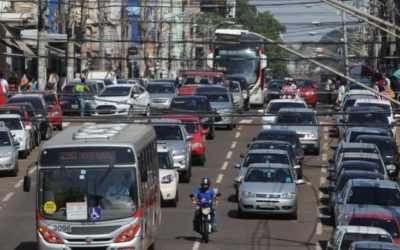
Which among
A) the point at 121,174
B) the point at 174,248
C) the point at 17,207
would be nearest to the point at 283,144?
the point at 17,207

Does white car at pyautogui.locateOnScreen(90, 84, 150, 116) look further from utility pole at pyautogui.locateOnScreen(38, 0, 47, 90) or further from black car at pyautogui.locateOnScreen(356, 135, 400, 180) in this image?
black car at pyautogui.locateOnScreen(356, 135, 400, 180)

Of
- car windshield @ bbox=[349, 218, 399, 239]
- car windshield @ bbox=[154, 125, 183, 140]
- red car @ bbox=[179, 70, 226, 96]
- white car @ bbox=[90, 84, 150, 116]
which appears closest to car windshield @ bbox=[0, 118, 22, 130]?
car windshield @ bbox=[154, 125, 183, 140]

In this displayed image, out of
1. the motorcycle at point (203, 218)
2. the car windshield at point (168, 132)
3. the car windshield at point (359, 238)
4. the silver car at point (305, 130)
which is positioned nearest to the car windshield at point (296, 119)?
the silver car at point (305, 130)

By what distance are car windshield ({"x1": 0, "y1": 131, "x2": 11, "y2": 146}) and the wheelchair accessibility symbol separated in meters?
17.1

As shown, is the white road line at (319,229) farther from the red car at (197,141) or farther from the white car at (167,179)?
the red car at (197,141)

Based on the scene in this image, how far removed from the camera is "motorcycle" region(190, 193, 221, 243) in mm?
29328

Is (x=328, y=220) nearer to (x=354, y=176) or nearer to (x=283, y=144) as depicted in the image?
(x=354, y=176)

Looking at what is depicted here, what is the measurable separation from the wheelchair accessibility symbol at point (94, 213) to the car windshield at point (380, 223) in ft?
20.3

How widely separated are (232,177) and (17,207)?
28.8 feet

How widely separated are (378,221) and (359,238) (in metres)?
3.57

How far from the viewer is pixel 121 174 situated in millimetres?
Answer: 24266

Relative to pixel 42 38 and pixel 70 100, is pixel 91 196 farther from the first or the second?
pixel 42 38

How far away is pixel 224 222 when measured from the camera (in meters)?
33.4

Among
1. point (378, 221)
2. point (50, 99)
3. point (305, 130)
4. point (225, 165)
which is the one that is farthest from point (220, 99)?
point (378, 221)
